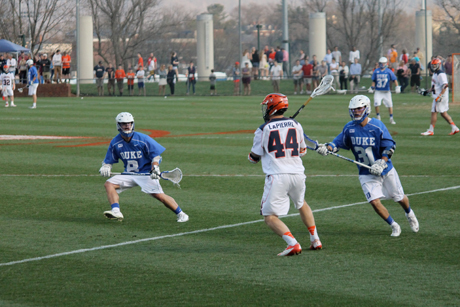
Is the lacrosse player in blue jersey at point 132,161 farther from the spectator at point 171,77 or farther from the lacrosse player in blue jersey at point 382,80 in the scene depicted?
the spectator at point 171,77

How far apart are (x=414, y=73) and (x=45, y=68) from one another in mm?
22812

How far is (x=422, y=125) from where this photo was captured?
22984 mm

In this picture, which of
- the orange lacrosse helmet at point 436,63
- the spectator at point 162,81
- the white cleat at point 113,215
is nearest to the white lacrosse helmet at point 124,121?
the white cleat at point 113,215

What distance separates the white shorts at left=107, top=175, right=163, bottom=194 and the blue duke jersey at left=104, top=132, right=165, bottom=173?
0.43 feet

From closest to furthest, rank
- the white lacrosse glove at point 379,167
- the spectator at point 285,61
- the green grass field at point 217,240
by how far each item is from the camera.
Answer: the green grass field at point 217,240 < the white lacrosse glove at point 379,167 < the spectator at point 285,61

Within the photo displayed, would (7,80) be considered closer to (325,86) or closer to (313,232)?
(325,86)

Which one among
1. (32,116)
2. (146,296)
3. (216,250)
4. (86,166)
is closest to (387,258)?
(216,250)

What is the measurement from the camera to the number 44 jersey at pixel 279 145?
743cm

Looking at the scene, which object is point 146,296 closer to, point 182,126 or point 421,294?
point 421,294

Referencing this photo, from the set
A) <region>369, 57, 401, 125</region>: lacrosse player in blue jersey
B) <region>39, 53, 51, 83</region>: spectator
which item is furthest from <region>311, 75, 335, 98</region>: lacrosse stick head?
<region>39, 53, 51, 83</region>: spectator

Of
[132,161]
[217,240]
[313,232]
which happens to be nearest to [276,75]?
[132,161]

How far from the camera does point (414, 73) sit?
4219 cm

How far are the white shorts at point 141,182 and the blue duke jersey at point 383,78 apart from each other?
14.1 m

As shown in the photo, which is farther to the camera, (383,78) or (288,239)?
(383,78)
